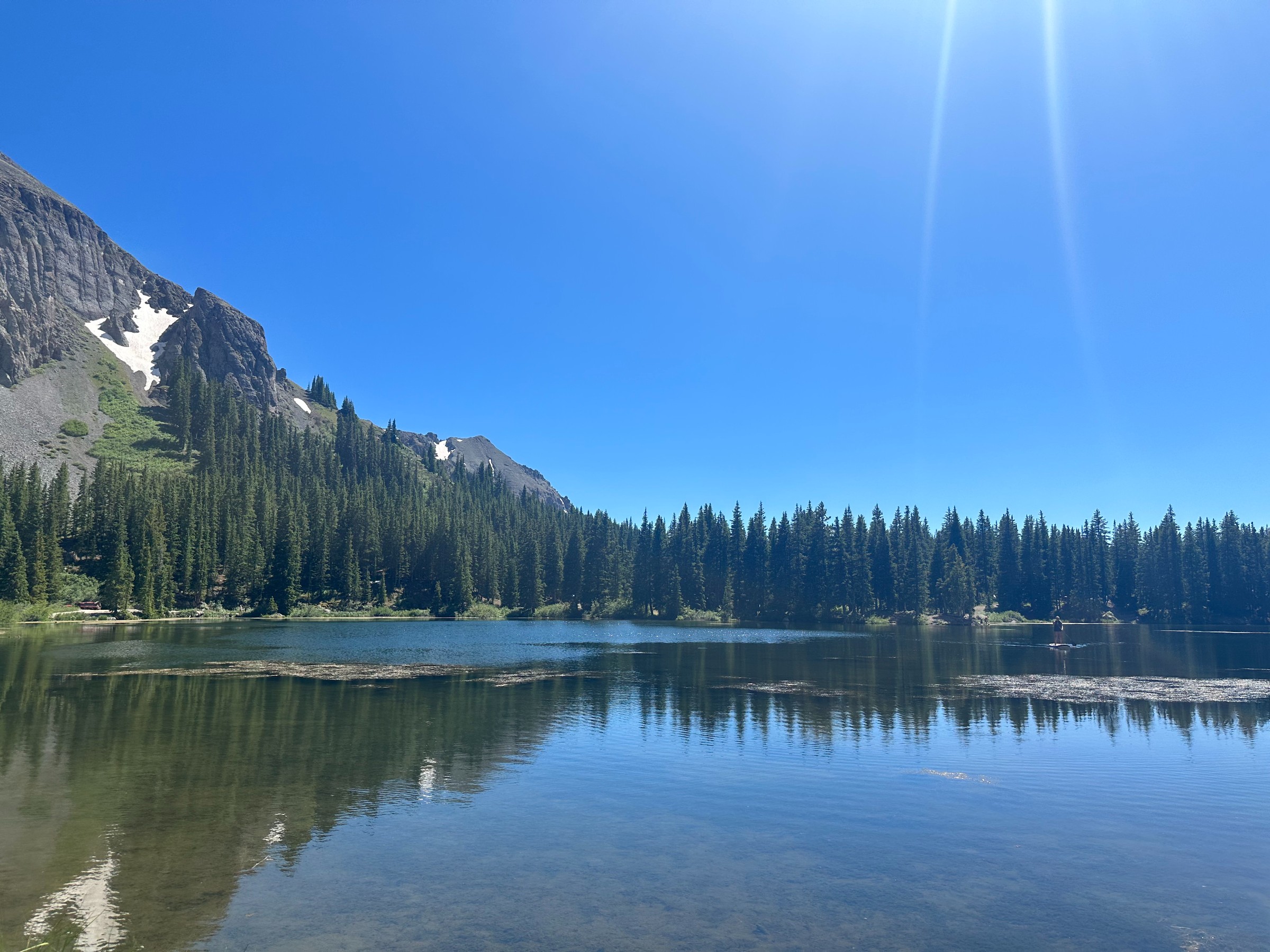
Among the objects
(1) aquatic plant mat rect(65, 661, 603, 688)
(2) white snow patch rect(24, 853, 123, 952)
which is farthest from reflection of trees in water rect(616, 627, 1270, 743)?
(2) white snow patch rect(24, 853, 123, 952)

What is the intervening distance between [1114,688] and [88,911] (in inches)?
2276

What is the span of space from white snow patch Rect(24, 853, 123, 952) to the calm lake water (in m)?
0.08

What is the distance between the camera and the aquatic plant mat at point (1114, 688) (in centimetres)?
4612

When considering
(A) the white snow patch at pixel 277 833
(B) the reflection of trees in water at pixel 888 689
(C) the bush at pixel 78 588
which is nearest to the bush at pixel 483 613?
(C) the bush at pixel 78 588

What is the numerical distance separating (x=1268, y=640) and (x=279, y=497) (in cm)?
19482

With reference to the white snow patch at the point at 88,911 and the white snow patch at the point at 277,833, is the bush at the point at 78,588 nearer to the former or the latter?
the white snow patch at the point at 277,833

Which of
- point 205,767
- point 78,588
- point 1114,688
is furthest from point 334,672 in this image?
point 78,588

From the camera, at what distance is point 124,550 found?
4729 inches

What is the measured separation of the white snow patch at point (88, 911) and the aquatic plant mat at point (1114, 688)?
46669mm

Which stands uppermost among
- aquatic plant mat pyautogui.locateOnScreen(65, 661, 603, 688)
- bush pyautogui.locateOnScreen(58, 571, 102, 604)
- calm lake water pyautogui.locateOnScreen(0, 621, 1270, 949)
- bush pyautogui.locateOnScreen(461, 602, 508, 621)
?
bush pyautogui.locateOnScreen(58, 571, 102, 604)

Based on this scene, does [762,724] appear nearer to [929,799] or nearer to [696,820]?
[929,799]

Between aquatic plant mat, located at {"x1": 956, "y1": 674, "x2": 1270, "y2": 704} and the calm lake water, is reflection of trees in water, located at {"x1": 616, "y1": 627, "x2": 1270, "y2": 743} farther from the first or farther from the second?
aquatic plant mat, located at {"x1": 956, "y1": 674, "x2": 1270, "y2": 704}

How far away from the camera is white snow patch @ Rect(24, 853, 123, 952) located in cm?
1248

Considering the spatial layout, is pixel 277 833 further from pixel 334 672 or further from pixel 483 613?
pixel 483 613
